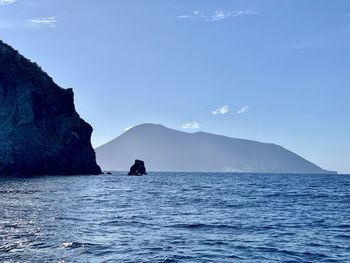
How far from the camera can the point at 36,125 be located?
12912 cm

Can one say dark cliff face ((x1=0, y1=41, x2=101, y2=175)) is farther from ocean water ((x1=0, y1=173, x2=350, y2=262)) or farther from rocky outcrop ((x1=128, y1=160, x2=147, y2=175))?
ocean water ((x1=0, y1=173, x2=350, y2=262))

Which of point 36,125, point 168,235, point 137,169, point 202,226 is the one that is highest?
point 36,125

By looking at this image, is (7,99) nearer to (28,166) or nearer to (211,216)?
(28,166)

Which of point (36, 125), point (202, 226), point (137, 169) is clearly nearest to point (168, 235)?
point (202, 226)

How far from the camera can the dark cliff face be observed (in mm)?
120000

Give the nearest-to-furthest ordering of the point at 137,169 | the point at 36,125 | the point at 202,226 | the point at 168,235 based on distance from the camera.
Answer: the point at 168,235
the point at 202,226
the point at 36,125
the point at 137,169

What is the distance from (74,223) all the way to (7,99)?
104 m

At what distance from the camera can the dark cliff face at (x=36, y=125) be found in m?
120

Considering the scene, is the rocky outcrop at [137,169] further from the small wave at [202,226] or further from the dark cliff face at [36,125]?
the small wave at [202,226]

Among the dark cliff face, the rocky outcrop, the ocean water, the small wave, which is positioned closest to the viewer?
the ocean water

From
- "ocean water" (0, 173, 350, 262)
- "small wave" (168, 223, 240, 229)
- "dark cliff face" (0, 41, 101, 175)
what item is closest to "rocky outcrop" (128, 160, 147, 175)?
"dark cliff face" (0, 41, 101, 175)

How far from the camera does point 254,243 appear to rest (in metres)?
25.3

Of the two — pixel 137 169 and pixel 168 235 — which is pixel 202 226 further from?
pixel 137 169

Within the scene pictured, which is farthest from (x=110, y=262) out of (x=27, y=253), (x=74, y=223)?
(x=74, y=223)
